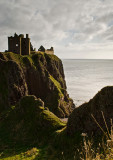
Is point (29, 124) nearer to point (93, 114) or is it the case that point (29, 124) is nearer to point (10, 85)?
point (93, 114)

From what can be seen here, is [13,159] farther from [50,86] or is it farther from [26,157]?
[50,86]

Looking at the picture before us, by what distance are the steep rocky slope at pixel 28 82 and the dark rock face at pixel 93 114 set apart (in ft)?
111

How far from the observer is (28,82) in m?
71.1

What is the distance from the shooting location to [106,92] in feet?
65.2

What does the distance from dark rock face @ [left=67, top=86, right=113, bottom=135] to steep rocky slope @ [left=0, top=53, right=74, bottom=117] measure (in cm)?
3369

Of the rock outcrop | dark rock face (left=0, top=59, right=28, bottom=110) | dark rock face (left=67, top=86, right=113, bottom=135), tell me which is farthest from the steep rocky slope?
dark rock face (left=67, top=86, right=113, bottom=135)

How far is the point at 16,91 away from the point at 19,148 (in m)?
30.6

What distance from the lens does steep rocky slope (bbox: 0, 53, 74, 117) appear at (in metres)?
51.6

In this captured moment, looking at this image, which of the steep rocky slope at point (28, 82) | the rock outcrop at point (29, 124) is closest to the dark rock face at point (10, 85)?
the steep rocky slope at point (28, 82)

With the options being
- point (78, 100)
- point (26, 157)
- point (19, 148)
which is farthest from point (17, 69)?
point (78, 100)

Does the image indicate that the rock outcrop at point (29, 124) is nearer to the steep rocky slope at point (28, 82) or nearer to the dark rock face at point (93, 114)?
the dark rock face at point (93, 114)

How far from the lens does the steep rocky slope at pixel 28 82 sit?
51.6 metres

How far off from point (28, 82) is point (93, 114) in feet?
177

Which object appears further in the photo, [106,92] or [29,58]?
[29,58]
